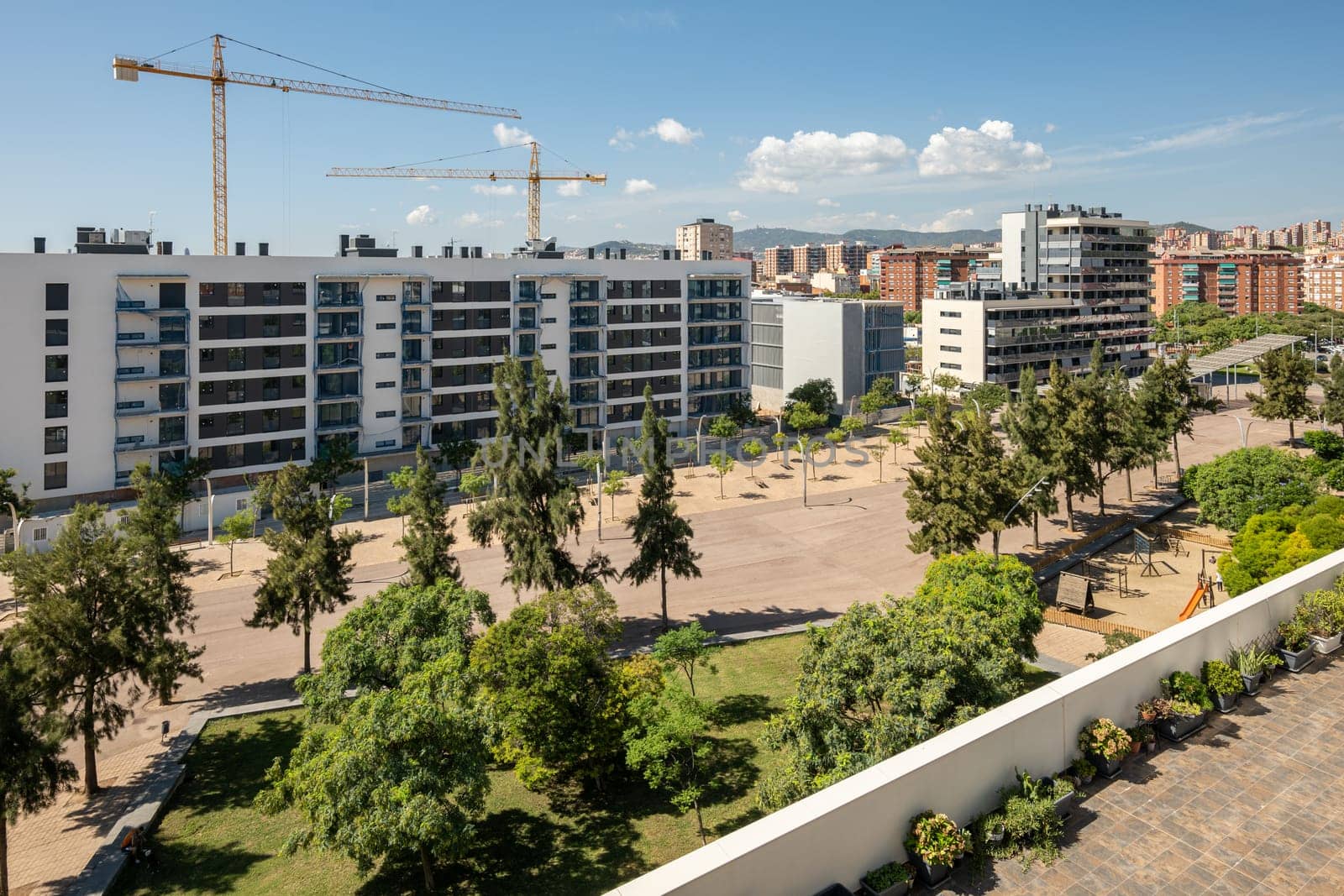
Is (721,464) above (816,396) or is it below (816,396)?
below

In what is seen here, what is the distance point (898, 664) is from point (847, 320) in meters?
79.7

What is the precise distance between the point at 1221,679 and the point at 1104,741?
315 cm

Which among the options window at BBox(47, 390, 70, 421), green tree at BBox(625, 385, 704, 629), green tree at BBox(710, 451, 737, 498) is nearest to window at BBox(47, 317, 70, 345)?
window at BBox(47, 390, 70, 421)

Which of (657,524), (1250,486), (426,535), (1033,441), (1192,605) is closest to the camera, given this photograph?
(426,535)

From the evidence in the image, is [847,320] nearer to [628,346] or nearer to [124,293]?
[628,346]

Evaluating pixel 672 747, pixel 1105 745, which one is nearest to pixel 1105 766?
pixel 1105 745

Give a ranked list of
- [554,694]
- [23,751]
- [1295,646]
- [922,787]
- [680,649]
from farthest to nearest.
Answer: [680,649] → [554,694] → [23,751] → [1295,646] → [922,787]

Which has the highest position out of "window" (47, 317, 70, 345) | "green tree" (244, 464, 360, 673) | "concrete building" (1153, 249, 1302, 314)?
"concrete building" (1153, 249, 1302, 314)

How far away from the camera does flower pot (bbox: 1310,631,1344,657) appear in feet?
48.1

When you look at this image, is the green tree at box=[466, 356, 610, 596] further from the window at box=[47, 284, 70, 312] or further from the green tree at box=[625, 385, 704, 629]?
the window at box=[47, 284, 70, 312]

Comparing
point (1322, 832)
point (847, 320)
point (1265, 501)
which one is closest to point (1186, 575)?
point (1265, 501)

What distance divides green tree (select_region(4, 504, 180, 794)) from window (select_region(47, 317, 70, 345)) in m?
37.2

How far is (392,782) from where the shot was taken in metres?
17.0

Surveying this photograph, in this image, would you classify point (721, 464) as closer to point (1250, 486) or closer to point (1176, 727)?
point (1250, 486)
